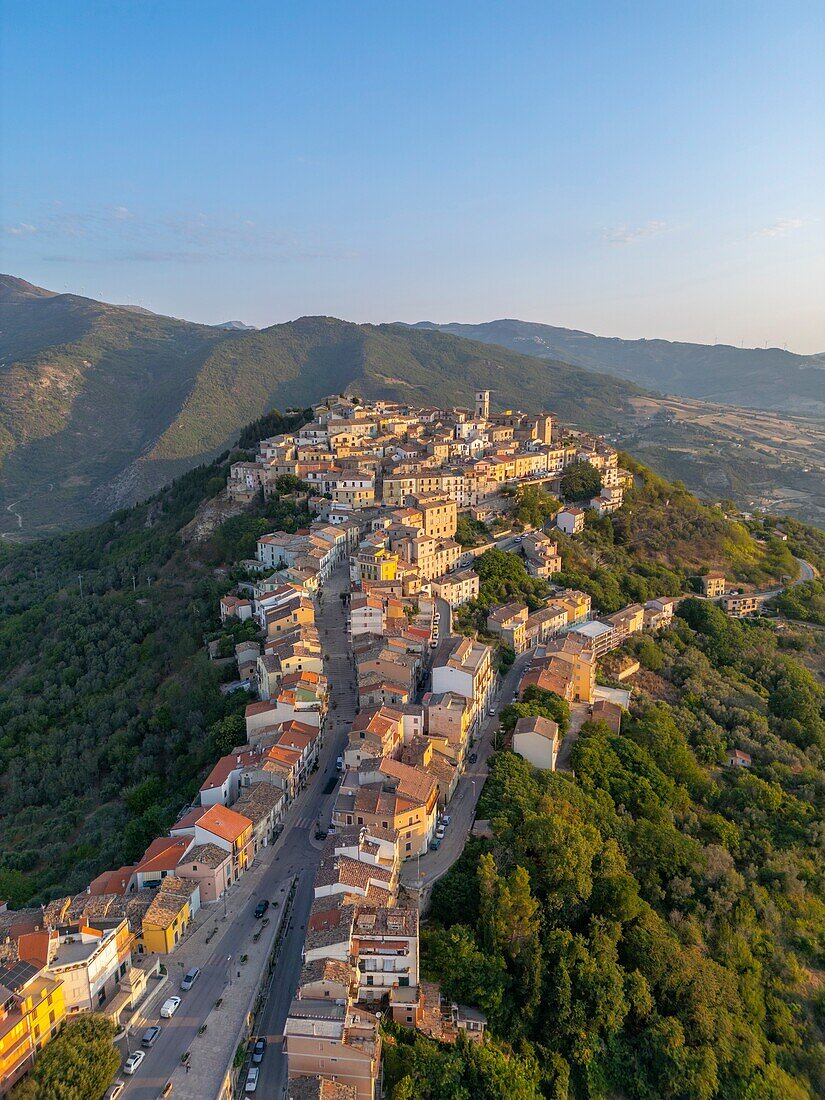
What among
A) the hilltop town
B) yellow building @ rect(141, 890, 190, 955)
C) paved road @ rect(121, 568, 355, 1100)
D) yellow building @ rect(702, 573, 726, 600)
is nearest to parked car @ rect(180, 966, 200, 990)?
paved road @ rect(121, 568, 355, 1100)

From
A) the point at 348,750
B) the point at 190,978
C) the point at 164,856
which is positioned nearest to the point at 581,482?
the point at 348,750

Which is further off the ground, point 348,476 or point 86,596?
point 348,476

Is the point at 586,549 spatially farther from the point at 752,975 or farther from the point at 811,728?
the point at 752,975

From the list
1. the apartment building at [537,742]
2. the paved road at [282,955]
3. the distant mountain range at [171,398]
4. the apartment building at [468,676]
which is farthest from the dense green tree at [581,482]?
the distant mountain range at [171,398]

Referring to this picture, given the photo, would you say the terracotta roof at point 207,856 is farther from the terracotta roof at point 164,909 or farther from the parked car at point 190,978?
the parked car at point 190,978

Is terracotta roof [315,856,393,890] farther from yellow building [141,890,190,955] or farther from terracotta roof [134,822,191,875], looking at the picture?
terracotta roof [134,822,191,875]

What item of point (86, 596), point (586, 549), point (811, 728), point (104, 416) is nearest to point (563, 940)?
point (811, 728)

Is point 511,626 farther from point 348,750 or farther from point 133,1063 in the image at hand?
point 133,1063
